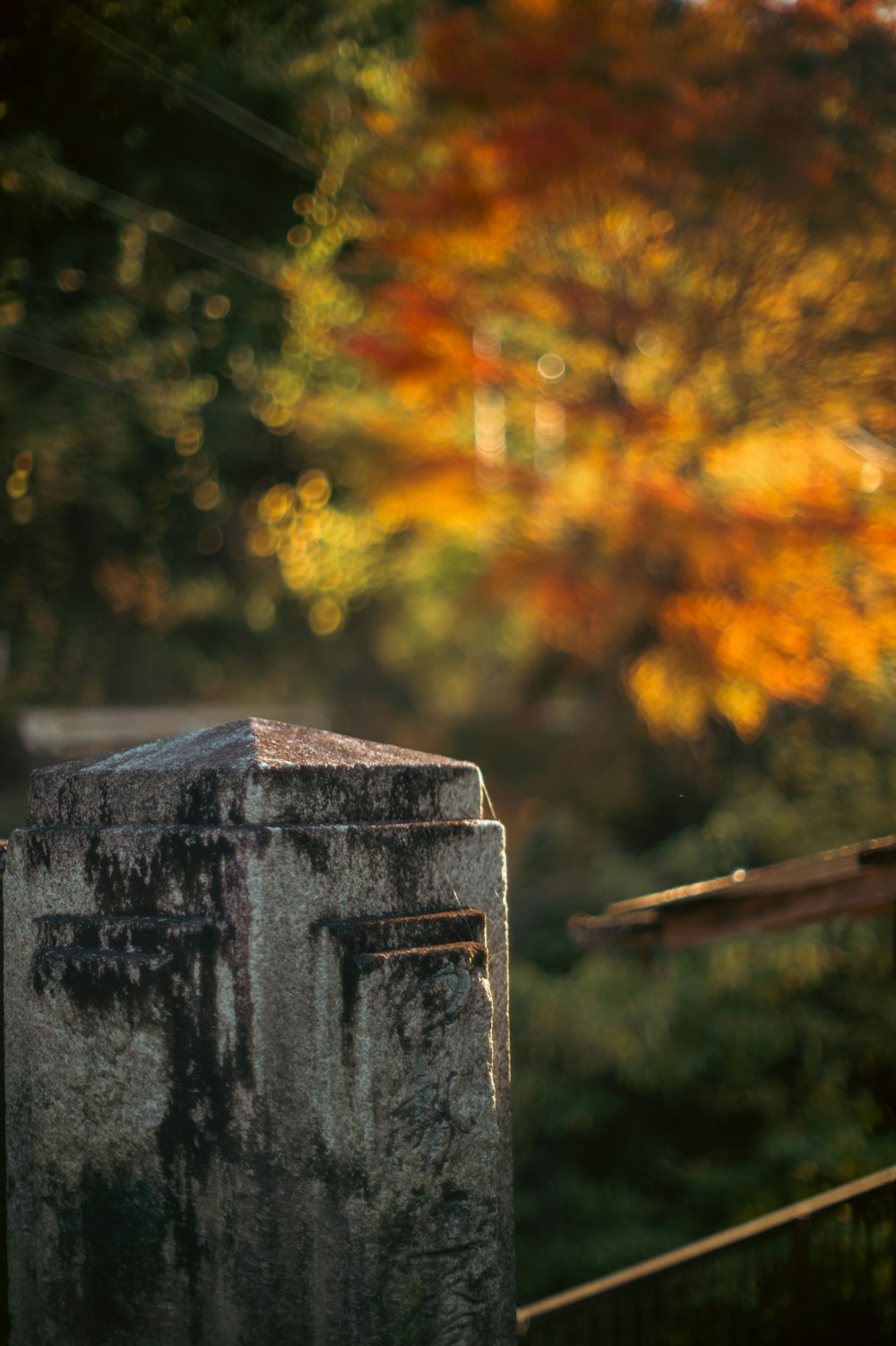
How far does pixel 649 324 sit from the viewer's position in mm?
11266

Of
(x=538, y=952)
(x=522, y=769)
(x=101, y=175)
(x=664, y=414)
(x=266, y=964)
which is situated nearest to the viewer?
(x=266, y=964)

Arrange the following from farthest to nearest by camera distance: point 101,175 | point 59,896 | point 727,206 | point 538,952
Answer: point 727,206
point 538,952
point 101,175
point 59,896

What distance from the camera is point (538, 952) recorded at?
9453 mm

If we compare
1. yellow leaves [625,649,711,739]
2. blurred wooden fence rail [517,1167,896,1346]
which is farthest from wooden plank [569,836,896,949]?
yellow leaves [625,649,711,739]

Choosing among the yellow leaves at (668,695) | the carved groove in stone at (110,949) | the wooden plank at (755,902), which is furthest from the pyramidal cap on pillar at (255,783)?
the yellow leaves at (668,695)

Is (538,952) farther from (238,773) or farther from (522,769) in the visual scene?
(238,773)

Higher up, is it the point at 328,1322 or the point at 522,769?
the point at 522,769

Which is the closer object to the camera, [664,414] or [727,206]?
[727,206]

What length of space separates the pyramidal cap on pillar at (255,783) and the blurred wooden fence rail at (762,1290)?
8.97 ft

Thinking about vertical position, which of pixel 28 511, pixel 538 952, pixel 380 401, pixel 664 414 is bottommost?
pixel 538 952

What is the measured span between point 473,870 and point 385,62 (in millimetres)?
9745

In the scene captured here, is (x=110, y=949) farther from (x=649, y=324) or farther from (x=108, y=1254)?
(x=649, y=324)

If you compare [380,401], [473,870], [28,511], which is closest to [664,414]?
[380,401]

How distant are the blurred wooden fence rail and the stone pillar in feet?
7.94
